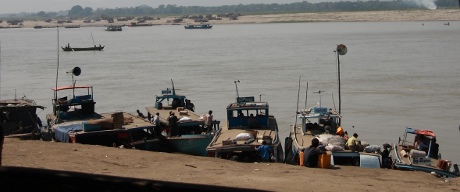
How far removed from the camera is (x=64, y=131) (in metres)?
15.9

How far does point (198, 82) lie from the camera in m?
34.3

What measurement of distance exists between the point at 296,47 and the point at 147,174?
49.4 meters

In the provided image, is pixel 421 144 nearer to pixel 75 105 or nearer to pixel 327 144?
pixel 327 144

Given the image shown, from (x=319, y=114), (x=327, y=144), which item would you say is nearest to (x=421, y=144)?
(x=327, y=144)

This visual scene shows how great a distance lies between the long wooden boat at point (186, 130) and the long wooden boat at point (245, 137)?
0.48 m

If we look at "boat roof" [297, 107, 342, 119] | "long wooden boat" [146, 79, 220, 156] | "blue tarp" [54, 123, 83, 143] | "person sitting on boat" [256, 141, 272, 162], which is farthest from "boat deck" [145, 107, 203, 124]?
"person sitting on boat" [256, 141, 272, 162]

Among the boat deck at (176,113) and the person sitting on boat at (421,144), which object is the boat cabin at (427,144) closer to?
the person sitting on boat at (421,144)

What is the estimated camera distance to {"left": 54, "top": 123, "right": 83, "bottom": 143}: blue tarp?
15711 mm

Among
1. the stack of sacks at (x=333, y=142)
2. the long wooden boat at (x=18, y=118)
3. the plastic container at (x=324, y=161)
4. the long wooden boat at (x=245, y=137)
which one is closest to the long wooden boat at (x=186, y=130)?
the long wooden boat at (x=245, y=137)

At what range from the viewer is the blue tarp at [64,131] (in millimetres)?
15711

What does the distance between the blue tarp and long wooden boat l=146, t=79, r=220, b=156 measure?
1.98 m

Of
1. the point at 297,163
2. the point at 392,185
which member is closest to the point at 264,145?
the point at 297,163

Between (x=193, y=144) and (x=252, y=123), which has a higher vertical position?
(x=252, y=123)

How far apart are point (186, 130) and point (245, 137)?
3429 mm
